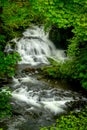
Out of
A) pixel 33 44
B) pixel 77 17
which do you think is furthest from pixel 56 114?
pixel 33 44

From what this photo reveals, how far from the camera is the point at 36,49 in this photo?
2255 cm

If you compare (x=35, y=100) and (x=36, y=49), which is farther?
(x=36, y=49)

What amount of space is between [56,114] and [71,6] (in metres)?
6.16

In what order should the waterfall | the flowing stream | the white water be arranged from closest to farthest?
1. the flowing stream
2. the white water
3. the waterfall

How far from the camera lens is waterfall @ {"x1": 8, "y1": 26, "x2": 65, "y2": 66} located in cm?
2125

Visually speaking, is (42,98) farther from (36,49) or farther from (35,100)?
(36,49)

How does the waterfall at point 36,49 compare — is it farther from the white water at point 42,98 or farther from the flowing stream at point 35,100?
the white water at point 42,98

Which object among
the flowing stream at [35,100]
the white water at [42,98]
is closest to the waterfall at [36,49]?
the flowing stream at [35,100]

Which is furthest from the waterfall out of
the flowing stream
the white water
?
the white water

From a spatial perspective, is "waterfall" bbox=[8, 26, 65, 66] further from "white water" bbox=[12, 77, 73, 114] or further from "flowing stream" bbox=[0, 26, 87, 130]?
"white water" bbox=[12, 77, 73, 114]

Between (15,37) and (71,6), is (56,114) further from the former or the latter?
(15,37)

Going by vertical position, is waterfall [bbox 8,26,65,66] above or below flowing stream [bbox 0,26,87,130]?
above

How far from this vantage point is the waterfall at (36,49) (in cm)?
2125

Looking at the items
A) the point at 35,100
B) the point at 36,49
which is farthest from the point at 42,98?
the point at 36,49
